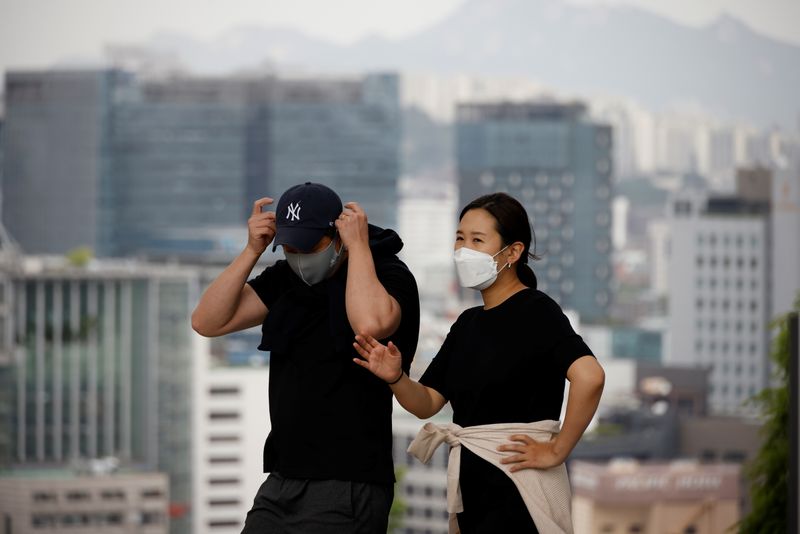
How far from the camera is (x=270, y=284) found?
215 centimetres

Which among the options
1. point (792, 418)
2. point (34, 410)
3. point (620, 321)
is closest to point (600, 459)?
point (34, 410)

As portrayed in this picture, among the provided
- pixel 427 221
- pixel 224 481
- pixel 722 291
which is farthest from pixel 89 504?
pixel 427 221

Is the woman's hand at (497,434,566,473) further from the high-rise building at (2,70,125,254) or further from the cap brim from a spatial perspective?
the high-rise building at (2,70,125,254)

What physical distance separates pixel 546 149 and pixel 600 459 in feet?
104

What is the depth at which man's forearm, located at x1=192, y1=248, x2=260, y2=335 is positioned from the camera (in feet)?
6.81

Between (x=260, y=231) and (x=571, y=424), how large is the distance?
0.44 metres

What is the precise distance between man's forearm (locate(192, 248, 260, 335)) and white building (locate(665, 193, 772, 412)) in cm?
5375

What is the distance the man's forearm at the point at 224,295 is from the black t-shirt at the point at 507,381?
28 cm

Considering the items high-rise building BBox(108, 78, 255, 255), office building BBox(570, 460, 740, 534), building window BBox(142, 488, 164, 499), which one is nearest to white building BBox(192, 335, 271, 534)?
building window BBox(142, 488, 164, 499)

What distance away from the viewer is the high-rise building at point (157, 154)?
3004 inches

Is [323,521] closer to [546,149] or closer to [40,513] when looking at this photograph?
[40,513]

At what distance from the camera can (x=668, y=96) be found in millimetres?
106500

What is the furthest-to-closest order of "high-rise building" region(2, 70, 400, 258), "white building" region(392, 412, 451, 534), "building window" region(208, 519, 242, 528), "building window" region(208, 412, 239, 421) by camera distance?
"high-rise building" region(2, 70, 400, 258)
"building window" region(208, 519, 242, 528)
"white building" region(392, 412, 451, 534)
"building window" region(208, 412, 239, 421)

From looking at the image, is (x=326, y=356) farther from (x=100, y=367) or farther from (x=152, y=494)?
(x=100, y=367)
